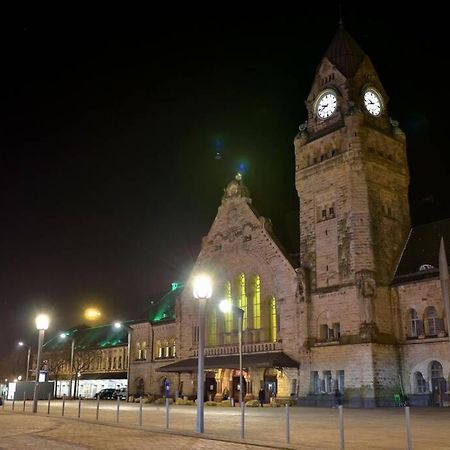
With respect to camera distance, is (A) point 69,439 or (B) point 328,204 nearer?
(A) point 69,439

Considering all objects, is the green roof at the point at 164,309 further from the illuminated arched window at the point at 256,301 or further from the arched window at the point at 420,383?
the arched window at the point at 420,383

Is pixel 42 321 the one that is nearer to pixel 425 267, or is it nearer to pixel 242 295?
pixel 242 295

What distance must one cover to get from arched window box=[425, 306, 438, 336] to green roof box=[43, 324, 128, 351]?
47.7 m

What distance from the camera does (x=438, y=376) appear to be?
42.9 metres

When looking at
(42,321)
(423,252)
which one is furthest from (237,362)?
(42,321)

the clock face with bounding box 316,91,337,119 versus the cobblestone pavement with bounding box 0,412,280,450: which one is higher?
the clock face with bounding box 316,91,337,119

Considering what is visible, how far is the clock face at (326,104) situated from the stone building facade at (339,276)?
94mm

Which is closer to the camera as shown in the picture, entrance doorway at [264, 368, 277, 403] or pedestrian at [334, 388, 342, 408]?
pedestrian at [334, 388, 342, 408]

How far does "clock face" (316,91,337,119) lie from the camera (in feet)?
177

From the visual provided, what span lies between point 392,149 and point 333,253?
1196 centimetres

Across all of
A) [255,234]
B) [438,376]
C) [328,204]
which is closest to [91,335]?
[255,234]

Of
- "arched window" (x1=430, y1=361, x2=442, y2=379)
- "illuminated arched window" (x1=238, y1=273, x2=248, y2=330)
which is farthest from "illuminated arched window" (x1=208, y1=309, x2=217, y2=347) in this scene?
"arched window" (x1=430, y1=361, x2=442, y2=379)

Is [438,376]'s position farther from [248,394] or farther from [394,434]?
[394,434]

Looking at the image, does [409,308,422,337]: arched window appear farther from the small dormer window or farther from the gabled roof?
the small dormer window
